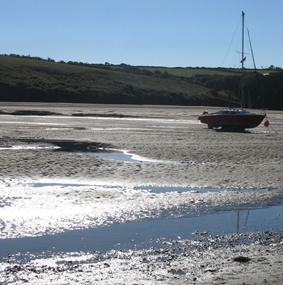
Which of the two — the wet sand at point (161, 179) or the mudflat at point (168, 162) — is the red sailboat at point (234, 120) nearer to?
the wet sand at point (161, 179)

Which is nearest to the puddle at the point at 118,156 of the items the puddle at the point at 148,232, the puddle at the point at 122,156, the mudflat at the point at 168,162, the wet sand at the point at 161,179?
the puddle at the point at 122,156

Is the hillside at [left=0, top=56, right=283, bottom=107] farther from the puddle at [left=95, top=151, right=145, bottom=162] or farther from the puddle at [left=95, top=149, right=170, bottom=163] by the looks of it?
the puddle at [left=95, top=151, right=145, bottom=162]

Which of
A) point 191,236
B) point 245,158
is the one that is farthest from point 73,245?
point 245,158

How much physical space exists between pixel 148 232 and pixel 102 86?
8198 centimetres

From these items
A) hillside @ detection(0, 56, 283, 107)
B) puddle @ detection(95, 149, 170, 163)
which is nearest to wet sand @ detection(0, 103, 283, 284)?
puddle @ detection(95, 149, 170, 163)

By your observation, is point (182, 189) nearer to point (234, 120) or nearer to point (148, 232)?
point (148, 232)

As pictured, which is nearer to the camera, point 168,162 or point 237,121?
point 168,162

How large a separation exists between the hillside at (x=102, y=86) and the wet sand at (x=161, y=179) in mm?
44831

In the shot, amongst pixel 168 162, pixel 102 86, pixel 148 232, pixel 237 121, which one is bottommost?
pixel 148 232

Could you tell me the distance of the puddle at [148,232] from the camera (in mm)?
9656

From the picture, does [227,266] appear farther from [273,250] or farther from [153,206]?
[153,206]

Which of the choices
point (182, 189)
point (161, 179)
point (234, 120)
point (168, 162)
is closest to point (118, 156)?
point (168, 162)

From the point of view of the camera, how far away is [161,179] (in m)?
17.8

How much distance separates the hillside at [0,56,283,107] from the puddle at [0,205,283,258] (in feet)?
224
